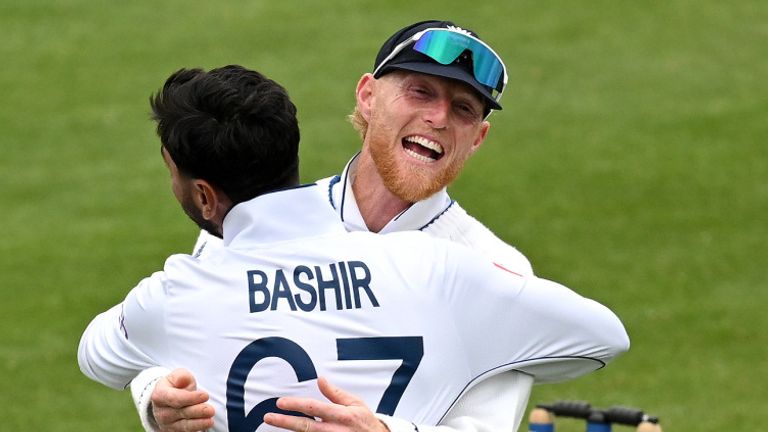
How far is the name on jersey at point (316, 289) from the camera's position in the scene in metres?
3.77

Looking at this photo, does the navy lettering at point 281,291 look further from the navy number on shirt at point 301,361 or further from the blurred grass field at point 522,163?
the blurred grass field at point 522,163

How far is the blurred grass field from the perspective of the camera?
458 inches

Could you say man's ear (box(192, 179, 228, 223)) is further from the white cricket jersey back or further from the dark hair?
the white cricket jersey back

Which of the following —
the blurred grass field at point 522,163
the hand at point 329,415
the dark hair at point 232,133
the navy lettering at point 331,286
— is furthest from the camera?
the blurred grass field at point 522,163

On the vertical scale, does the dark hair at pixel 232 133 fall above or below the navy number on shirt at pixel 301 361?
above

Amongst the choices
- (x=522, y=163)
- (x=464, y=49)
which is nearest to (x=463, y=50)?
(x=464, y=49)

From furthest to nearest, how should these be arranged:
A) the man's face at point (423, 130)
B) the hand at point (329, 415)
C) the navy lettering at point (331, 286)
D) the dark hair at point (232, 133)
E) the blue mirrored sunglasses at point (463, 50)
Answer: the man's face at point (423, 130) < the blue mirrored sunglasses at point (463, 50) < the dark hair at point (232, 133) < the navy lettering at point (331, 286) < the hand at point (329, 415)

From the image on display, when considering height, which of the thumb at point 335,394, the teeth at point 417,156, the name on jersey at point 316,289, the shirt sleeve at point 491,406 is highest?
the teeth at point 417,156

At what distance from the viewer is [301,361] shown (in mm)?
→ 3770

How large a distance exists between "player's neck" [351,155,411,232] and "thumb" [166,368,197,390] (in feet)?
3.76

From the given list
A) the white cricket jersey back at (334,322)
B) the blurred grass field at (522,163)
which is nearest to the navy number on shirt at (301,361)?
the white cricket jersey back at (334,322)

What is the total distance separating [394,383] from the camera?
3.81m

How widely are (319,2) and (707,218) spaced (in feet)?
21.1

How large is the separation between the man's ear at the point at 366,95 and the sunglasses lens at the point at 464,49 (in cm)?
38
